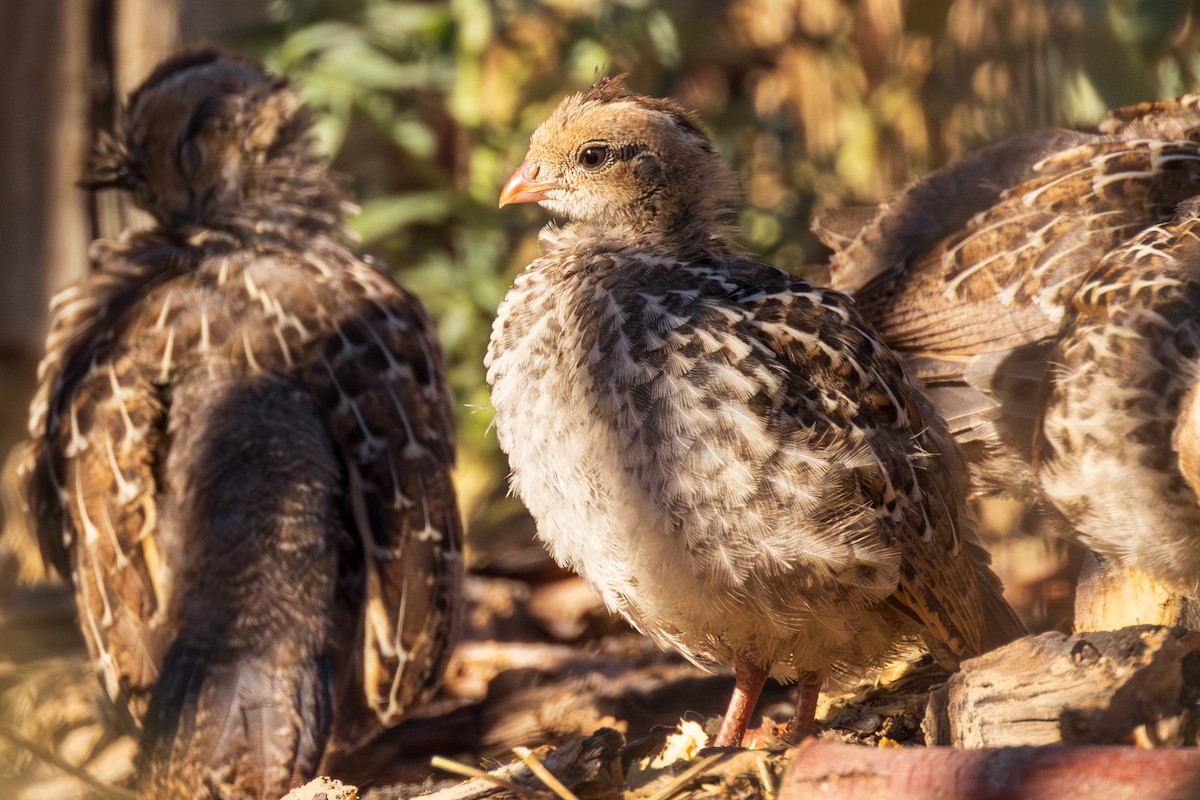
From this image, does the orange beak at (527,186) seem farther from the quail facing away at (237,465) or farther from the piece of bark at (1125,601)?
the piece of bark at (1125,601)

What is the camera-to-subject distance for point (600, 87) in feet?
13.2

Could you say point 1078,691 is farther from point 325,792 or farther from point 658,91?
point 658,91

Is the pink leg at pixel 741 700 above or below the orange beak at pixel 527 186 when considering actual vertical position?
below

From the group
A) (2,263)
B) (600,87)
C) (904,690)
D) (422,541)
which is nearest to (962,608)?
(904,690)

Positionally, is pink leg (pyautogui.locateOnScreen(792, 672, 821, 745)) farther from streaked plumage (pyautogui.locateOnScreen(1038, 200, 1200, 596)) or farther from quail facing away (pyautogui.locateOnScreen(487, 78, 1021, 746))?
Result: streaked plumage (pyautogui.locateOnScreen(1038, 200, 1200, 596))

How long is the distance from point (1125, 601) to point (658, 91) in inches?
171

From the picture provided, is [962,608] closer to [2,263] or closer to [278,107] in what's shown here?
[278,107]

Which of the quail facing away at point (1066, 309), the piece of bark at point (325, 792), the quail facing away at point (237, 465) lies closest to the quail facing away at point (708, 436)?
the quail facing away at point (1066, 309)

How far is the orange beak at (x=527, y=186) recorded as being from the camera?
13.0ft

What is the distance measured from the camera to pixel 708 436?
127 inches

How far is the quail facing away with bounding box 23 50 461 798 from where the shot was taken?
175 inches

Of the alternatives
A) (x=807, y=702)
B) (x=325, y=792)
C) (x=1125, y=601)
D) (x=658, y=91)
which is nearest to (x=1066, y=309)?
(x=1125, y=601)

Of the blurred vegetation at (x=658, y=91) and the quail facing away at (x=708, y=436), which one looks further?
the blurred vegetation at (x=658, y=91)

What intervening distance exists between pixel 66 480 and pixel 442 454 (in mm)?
1356
